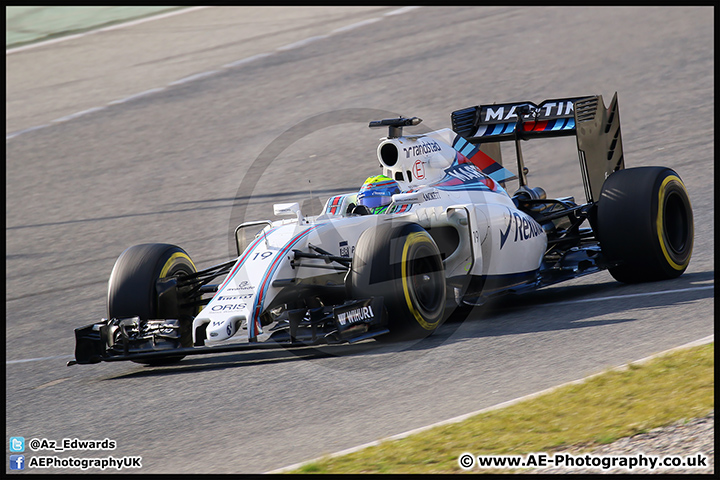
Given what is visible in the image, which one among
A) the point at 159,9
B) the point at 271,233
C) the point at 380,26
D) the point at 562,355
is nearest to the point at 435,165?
the point at 271,233

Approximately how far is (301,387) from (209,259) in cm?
614

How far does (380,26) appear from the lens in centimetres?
2431

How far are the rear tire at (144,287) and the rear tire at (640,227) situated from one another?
149 inches

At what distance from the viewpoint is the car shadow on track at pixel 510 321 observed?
283 inches

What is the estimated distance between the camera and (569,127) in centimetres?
971

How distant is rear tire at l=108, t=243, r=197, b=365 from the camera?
7.69m

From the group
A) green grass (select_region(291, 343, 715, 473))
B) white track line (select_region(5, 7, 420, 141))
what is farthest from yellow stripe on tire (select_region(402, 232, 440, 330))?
white track line (select_region(5, 7, 420, 141))

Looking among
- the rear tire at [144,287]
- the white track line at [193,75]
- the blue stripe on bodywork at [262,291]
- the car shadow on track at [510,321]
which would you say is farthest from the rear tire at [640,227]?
the white track line at [193,75]

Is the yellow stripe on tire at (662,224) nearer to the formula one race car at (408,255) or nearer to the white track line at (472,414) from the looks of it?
the formula one race car at (408,255)

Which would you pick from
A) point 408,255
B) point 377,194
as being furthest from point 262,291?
point 377,194

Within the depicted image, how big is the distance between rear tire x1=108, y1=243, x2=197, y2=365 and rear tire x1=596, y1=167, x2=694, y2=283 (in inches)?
149

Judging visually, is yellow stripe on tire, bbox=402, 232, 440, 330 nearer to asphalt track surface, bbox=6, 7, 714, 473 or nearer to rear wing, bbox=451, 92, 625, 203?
asphalt track surface, bbox=6, 7, 714, 473
